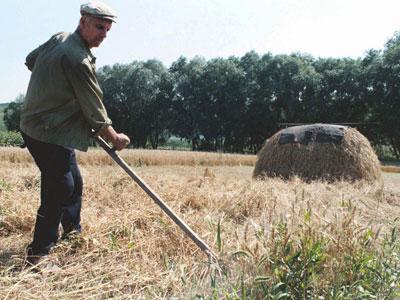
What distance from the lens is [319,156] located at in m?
9.58

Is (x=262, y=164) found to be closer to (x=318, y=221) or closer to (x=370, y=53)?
(x=318, y=221)

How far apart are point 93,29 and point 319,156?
24.1ft

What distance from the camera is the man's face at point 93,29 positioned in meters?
3.04

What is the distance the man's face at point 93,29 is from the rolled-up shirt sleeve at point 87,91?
8.3 inches

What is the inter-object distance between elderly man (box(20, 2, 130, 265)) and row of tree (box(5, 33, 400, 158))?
118 feet

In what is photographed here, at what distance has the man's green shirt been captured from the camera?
2977mm

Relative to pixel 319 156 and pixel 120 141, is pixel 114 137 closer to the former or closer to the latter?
pixel 120 141

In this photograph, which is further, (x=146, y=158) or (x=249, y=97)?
(x=249, y=97)

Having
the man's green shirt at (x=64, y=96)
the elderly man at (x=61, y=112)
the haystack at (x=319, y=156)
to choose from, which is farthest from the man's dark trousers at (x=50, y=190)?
the haystack at (x=319, y=156)

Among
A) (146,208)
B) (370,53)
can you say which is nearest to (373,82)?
(370,53)

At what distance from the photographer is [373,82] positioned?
39.3 m

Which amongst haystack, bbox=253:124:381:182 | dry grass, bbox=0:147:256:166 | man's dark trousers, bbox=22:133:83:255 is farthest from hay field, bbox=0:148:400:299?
dry grass, bbox=0:147:256:166

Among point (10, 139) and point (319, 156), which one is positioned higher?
point (10, 139)

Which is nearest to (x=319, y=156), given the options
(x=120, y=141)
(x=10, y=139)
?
(x=120, y=141)
